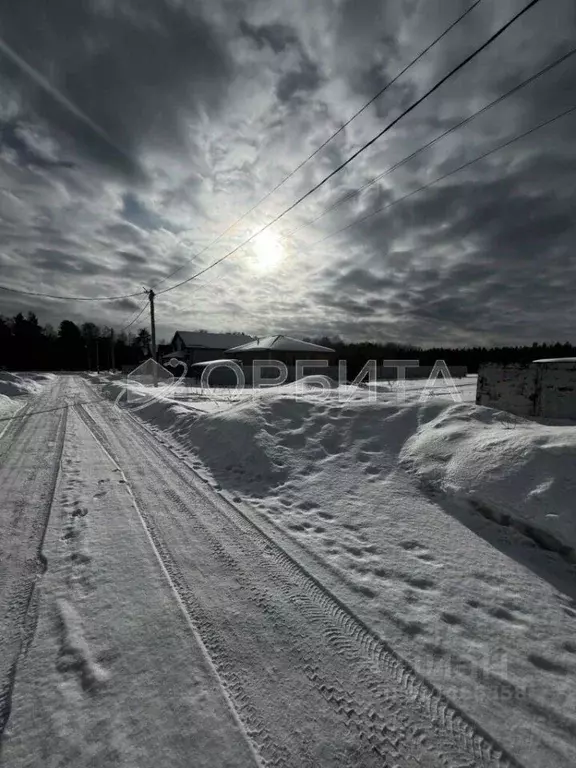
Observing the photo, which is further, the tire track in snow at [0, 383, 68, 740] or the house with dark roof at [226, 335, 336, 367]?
the house with dark roof at [226, 335, 336, 367]

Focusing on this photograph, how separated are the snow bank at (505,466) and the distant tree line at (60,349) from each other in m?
65.2

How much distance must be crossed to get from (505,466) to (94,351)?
278ft

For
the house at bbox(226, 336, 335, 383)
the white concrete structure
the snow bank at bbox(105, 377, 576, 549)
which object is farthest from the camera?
the house at bbox(226, 336, 335, 383)

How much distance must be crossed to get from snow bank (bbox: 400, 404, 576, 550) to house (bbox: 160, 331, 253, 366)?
34972 millimetres

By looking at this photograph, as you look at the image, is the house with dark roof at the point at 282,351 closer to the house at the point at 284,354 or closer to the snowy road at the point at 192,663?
the house at the point at 284,354

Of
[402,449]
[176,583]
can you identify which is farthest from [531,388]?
[176,583]

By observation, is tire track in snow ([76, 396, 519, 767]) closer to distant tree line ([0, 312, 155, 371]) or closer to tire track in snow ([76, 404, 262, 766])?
tire track in snow ([76, 404, 262, 766])

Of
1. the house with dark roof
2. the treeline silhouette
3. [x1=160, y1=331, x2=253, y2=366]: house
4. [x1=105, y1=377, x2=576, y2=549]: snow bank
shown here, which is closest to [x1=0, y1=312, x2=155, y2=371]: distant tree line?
the treeline silhouette

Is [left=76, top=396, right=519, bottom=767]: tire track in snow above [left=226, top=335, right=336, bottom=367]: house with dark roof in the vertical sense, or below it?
below

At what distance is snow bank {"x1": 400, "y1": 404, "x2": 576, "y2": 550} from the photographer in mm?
3693

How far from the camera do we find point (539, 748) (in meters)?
1.72

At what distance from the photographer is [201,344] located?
1612 inches

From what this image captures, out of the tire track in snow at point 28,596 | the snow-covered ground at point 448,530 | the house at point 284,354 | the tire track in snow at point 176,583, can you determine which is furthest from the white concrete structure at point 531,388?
the house at point 284,354

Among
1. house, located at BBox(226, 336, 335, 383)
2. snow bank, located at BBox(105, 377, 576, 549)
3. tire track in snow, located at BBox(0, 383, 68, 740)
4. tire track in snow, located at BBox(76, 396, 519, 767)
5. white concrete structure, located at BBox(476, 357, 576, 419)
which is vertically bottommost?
tire track in snow, located at BBox(76, 396, 519, 767)
